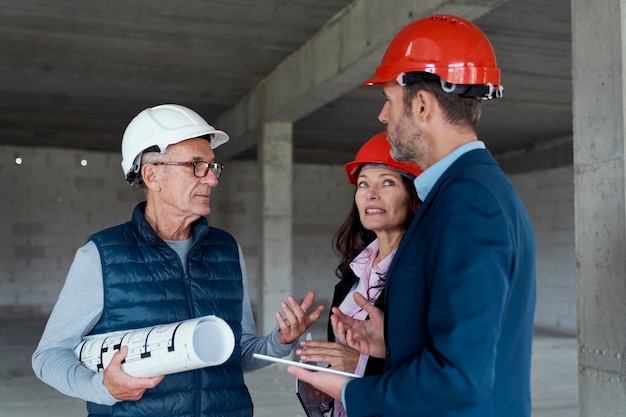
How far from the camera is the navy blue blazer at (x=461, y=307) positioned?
3.99 ft

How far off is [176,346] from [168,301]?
41cm

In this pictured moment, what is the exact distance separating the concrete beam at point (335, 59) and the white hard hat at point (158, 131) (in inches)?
116

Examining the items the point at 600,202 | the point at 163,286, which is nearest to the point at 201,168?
the point at 163,286

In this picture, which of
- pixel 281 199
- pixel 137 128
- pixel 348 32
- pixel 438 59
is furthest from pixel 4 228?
pixel 438 59

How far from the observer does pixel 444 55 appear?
1482 millimetres

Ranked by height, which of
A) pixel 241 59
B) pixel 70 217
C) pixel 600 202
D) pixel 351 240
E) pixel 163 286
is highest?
pixel 241 59

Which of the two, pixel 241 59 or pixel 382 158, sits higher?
pixel 241 59

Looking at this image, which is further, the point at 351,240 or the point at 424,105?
the point at 351,240

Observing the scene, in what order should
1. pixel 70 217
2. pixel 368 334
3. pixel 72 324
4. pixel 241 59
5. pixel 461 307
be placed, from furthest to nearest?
pixel 70 217, pixel 241 59, pixel 72 324, pixel 368 334, pixel 461 307

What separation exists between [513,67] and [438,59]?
6.97 m

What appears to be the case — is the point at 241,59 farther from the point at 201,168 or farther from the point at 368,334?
the point at 368,334

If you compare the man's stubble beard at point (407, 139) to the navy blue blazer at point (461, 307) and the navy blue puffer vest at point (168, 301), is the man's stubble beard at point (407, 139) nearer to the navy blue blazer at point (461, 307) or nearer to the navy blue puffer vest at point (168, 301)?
the navy blue blazer at point (461, 307)

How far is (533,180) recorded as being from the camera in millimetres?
13609

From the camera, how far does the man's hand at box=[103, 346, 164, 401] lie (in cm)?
169
